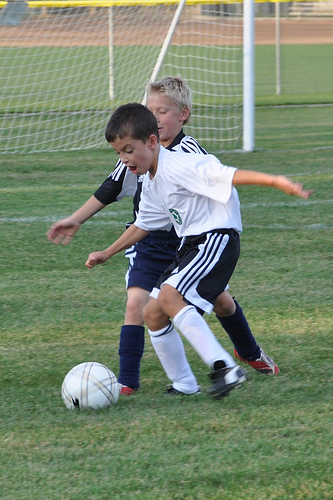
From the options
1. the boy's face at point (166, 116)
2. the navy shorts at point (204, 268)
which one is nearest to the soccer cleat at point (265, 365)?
the navy shorts at point (204, 268)

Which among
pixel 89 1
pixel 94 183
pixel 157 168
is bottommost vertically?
pixel 94 183

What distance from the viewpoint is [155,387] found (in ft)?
10.9

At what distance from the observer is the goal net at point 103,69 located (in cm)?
1083

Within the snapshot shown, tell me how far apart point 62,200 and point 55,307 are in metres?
2.77

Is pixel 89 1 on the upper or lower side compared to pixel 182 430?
upper

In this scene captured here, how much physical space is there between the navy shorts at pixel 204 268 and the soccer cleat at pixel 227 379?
241 mm

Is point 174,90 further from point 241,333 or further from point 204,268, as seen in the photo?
point 241,333

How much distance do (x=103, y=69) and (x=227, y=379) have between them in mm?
12090

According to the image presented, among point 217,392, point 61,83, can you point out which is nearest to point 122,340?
point 217,392

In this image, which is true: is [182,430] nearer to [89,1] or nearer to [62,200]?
[62,200]

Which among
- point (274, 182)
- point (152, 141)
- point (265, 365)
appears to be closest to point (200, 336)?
point (265, 365)

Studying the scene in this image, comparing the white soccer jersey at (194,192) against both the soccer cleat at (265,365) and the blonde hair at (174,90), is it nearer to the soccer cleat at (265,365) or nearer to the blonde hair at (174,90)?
the blonde hair at (174,90)

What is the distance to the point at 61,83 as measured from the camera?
14984 millimetres

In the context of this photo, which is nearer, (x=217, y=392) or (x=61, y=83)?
(x=217, y=392)
